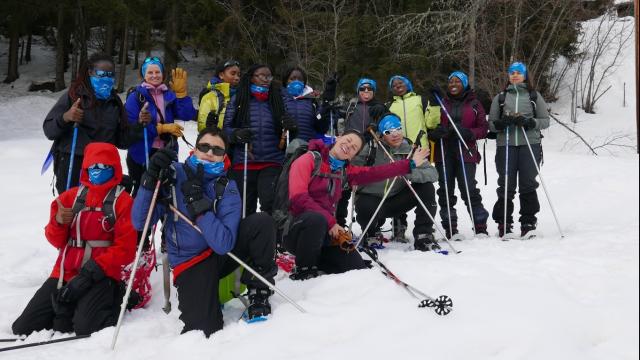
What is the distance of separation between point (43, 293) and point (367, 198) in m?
3.09

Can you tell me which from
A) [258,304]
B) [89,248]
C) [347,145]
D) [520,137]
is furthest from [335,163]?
[520,137]

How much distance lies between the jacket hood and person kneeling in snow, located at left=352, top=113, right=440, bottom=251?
8.10ft

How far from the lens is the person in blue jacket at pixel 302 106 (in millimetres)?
5398

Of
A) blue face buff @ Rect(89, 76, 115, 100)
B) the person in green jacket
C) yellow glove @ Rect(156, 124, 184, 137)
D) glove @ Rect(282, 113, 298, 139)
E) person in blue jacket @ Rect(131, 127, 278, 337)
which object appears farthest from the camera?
the person in green jacket

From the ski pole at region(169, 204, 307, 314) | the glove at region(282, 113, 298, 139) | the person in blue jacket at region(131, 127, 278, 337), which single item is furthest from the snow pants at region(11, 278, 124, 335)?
the glove at region(282, 113, 298, 139)

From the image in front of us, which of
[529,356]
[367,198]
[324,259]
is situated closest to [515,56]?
[367,198]

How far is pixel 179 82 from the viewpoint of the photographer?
516cm

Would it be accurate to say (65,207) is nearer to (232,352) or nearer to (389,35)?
(232,352)

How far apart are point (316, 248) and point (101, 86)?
7.67 ft

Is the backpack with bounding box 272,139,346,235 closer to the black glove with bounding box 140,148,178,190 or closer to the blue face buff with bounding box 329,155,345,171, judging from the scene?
the blue face buff with bounding box 329,155,345,171

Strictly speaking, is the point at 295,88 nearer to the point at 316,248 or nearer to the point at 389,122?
the point at 389,122

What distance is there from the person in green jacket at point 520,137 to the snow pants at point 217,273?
10.6ft

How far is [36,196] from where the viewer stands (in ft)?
29.6

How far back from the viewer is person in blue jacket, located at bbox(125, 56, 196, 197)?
4.86 m
